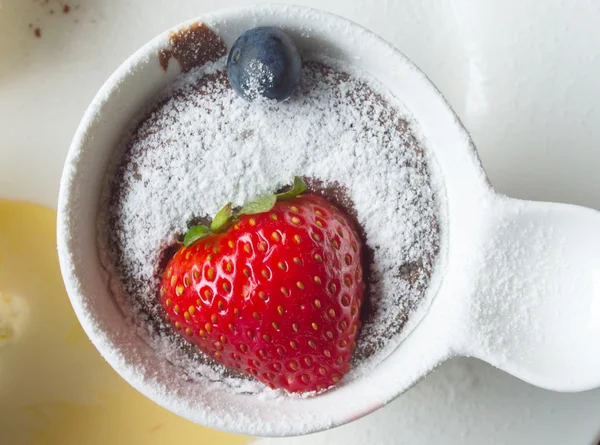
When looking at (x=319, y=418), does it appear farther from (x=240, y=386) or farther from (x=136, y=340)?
(x=136, y=340)

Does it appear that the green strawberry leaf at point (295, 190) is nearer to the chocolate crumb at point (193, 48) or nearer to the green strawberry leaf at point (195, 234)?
the green strawberry leaf at point (195, 234)

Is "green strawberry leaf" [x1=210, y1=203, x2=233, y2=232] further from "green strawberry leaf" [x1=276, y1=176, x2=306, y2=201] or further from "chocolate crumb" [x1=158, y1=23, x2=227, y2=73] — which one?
"chocolate crumb" [x1=158, y1=23, x2=227, y2=73]

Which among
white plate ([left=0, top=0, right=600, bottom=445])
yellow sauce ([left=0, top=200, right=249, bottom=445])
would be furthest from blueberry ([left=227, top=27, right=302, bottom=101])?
yellow sauce ([left=0, top=200, right=249, bottom=445])

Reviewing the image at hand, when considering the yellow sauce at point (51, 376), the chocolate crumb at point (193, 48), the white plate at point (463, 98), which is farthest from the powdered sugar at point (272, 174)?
the yellow sauce at point (51, 376)

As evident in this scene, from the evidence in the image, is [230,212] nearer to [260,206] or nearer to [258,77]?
[260,206]

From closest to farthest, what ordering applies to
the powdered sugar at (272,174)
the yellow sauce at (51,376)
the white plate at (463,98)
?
the powdered sugar at (272,174)
the white plate at (463,98)
the yellow sauce at (51,376)

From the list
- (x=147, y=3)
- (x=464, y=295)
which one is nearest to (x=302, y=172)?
(x=464, y=295)
